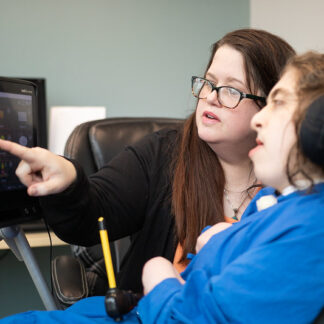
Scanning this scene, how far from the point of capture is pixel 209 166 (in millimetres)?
1341

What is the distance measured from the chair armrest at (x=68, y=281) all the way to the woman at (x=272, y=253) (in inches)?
15.6

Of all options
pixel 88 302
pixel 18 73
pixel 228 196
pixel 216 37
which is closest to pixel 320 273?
pixel 88 302

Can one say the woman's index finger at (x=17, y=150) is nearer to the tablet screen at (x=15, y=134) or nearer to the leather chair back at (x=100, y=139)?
the tablet screen at (x=15, y=134)

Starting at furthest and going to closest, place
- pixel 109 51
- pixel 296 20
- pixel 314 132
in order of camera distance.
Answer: pixel 109 51, pixel 296 20, pixel 314 132

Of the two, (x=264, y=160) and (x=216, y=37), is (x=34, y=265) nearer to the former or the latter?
(x=264, y=160)

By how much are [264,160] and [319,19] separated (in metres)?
1.87

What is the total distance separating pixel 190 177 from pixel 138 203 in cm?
16

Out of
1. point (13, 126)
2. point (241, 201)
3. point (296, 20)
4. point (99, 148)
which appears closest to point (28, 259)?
point (13, 126)

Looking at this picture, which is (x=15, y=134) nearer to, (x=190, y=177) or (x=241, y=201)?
(x=190, y=177)

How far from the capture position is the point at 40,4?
2715mm

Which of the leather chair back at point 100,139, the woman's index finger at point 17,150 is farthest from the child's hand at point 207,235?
the leather chair back at point 100,139

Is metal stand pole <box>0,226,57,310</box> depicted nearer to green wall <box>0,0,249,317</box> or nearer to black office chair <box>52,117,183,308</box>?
black office chair <box>52,117,183,308</box>

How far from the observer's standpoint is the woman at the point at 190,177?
1240 millimetres

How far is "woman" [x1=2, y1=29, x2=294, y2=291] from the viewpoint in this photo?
48.8 inches
